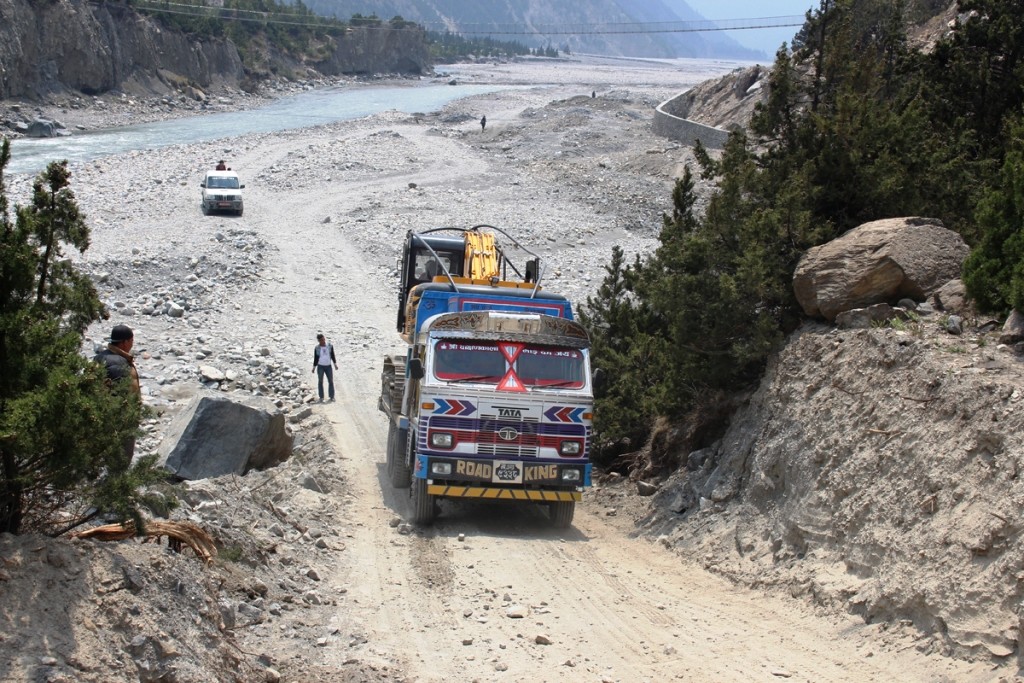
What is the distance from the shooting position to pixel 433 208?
42.9m

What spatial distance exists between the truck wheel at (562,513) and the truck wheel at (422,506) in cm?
155

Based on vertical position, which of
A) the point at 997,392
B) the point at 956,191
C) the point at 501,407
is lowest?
the point at 501,407

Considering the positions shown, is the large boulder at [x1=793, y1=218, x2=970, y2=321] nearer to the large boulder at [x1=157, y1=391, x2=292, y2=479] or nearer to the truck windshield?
the truck windshield

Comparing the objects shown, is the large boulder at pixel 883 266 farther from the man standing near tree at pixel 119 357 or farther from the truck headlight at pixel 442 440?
the man standing near tree at pixel 119 357

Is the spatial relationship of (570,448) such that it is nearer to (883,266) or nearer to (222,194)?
(883,266)

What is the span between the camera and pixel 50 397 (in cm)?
681

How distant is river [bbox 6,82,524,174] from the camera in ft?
194

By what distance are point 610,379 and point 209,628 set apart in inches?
411

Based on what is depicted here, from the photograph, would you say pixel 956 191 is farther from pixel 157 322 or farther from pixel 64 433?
pixel 157 322

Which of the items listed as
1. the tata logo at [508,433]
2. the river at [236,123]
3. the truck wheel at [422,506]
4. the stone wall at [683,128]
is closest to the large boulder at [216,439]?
the truck wheel at [422,506]

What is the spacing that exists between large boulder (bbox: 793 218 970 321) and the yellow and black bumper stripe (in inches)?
154

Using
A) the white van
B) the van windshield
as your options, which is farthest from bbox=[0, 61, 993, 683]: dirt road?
the van windshield

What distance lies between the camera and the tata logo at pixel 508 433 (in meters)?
13.4

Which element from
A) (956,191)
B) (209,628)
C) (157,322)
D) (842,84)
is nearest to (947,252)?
(956,191)
